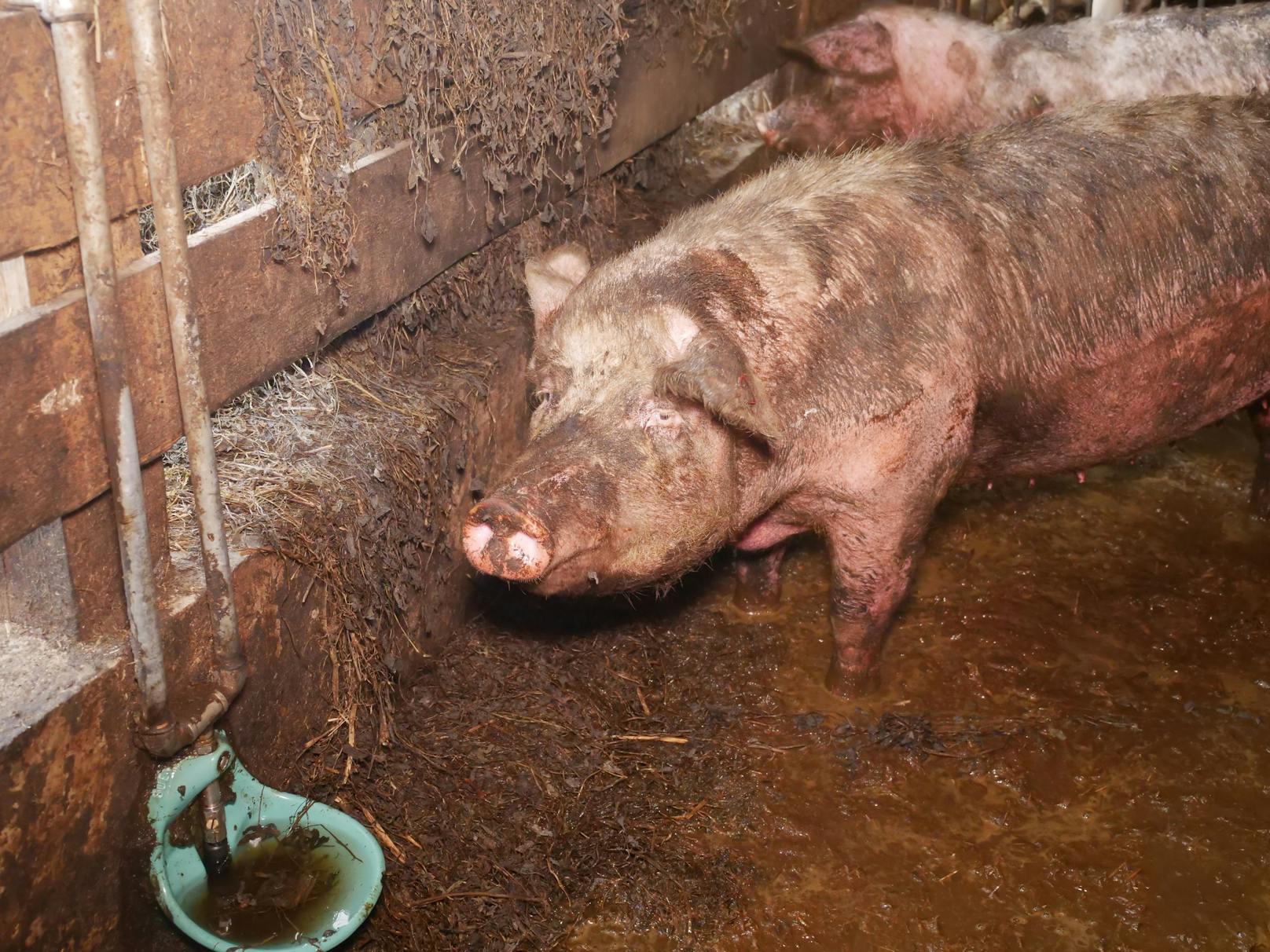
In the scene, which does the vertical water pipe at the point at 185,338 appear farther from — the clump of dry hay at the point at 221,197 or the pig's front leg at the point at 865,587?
the pig's front leg at the point at 865,587

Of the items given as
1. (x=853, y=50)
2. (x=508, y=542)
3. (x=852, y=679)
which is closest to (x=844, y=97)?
(x=853, y=50)

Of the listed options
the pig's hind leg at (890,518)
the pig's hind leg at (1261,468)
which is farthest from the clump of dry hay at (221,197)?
the pig's hind leg at (1261,468)

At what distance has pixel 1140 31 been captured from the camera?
641 centimetres

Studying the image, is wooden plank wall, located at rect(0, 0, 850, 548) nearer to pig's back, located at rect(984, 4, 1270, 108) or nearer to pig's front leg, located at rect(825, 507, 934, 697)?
pig's front leg, located at rect(825, 507, 934, 697)

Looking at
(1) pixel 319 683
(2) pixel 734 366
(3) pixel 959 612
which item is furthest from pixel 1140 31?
(1) pixel 319 683

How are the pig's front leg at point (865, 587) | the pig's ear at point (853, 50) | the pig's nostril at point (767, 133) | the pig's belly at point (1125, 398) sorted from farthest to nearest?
the pig's nostril at point (767, 133) < the pig's ear at point (853, 50) < the pig's belly at point (1125, 398) < the pig's front leg at point (865, 587)

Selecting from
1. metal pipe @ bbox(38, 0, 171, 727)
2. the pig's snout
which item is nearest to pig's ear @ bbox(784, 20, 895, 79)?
the pig's snout

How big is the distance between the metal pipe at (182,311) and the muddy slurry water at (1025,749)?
4.55ft

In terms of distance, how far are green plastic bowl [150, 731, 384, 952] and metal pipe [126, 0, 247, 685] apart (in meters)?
0.30

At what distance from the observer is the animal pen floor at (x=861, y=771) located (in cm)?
374

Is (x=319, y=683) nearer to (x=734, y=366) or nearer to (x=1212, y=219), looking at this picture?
(x=734, y=366)

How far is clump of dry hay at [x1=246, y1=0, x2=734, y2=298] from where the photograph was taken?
3.48m

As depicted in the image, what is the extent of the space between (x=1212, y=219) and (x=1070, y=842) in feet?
7.38

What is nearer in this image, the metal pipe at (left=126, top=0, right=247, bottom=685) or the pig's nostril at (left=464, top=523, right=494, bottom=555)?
the metal pipe at (left=126, top=0, right=247, bottom=685)
